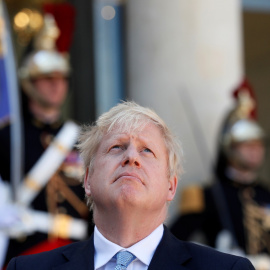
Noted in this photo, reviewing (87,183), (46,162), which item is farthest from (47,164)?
(87,183)

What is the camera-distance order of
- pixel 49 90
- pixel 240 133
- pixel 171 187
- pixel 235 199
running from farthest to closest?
1. pixel 240 133
2. pixel 235 199
3. pixel 49 90
4. pixel 171 187

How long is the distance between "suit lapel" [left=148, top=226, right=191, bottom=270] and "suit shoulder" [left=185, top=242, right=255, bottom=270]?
0.09ft

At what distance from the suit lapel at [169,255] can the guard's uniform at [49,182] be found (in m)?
2.29

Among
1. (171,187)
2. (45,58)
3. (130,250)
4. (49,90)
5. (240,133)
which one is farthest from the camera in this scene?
(240,133)

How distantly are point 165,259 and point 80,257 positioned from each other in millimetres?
236

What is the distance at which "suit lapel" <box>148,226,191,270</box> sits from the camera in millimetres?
2234

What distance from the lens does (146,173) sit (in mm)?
2281

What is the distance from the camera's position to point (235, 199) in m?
5.77

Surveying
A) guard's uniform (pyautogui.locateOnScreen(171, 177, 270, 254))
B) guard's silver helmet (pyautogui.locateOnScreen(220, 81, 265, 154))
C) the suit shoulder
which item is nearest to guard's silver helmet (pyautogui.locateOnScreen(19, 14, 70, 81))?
guard's uniform (pyautogui.locateOnScreen(171, 177, 270, 254))

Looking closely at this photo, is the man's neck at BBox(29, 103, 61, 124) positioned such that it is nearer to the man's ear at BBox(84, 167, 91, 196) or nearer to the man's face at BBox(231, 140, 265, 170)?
the man's face at BBox(231, 140, 265, 170)

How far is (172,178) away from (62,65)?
2.67 m

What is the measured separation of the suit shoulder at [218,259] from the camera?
222 cm

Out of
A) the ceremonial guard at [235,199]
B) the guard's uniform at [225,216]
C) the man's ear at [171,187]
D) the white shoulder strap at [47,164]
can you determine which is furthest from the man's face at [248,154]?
the man's ear at [171,187]

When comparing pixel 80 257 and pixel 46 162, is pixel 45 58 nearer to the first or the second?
pixel 46 162
